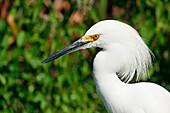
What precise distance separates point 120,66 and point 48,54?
3.57 feet

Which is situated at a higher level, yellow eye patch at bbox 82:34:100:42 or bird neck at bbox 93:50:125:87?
yellow eye patch at bbox 82:34:100:42

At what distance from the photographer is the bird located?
1.74 m

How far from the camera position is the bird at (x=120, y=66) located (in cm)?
174

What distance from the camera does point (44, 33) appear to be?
8.86ft

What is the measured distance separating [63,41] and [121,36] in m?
1.09

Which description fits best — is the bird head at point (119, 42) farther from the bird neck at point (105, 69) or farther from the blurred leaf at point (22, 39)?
the blurred leaf at point (22, 39)

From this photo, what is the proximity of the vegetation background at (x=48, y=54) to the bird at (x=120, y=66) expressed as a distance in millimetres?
847

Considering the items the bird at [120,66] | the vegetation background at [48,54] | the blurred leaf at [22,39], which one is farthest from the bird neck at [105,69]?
the blurred leaf at [22,39]

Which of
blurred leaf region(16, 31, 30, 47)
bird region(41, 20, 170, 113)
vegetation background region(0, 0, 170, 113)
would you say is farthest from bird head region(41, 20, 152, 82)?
blurred leaf region(16, 31, 30, 47)

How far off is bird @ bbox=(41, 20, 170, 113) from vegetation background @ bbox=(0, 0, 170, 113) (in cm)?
85

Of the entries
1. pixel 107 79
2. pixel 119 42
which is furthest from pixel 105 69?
pixel 119 42

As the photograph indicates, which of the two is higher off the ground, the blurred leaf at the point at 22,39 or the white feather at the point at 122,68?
Answer: the blurred leaf at the point at 22,39

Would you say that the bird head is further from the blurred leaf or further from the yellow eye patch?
the blurred leaf

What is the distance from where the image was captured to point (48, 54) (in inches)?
107
